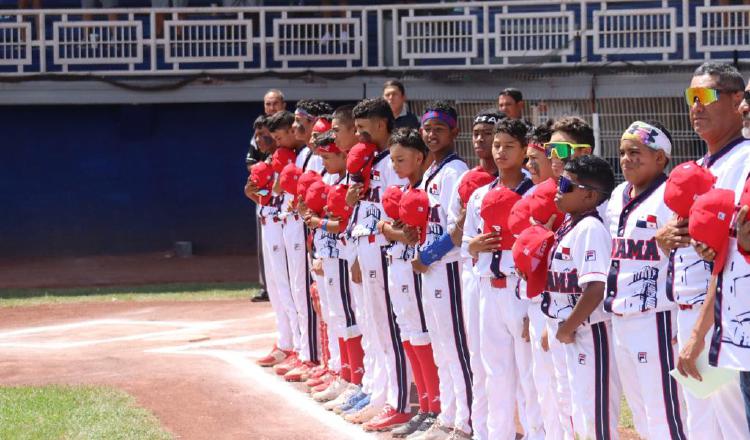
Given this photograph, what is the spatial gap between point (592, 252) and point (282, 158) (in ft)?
17.6

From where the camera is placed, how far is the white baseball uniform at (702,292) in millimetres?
5281

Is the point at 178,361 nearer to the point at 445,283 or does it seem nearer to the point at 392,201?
the point at 392,201

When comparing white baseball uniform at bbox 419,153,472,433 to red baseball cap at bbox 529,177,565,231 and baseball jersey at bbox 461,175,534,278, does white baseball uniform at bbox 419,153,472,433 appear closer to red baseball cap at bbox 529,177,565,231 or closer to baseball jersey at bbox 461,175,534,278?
baseball jersey at bbox 461,175,534,278

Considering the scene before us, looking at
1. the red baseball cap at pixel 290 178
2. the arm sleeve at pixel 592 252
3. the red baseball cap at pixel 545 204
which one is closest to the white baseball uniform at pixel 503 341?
the red baseball cap at pixel 545 204

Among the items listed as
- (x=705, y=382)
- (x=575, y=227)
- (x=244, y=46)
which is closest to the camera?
(x=705, y=382)

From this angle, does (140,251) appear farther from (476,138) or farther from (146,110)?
(476,138)

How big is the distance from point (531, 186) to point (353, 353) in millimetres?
3037

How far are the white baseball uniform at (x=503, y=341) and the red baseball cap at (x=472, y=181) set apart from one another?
A: 18 cm

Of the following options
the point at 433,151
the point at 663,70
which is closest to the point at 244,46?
the point at 663,70

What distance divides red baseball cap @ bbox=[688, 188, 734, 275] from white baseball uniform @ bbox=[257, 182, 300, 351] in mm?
6474

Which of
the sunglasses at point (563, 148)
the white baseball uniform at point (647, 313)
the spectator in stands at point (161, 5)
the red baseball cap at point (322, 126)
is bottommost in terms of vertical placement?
the white baseball uniform at point (647, 313)

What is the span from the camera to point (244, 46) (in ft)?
70.7

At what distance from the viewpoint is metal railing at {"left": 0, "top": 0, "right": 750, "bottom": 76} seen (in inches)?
728

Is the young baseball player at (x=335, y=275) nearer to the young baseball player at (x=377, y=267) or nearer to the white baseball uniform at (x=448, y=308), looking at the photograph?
the young baseball player at (x=377, y=267)
